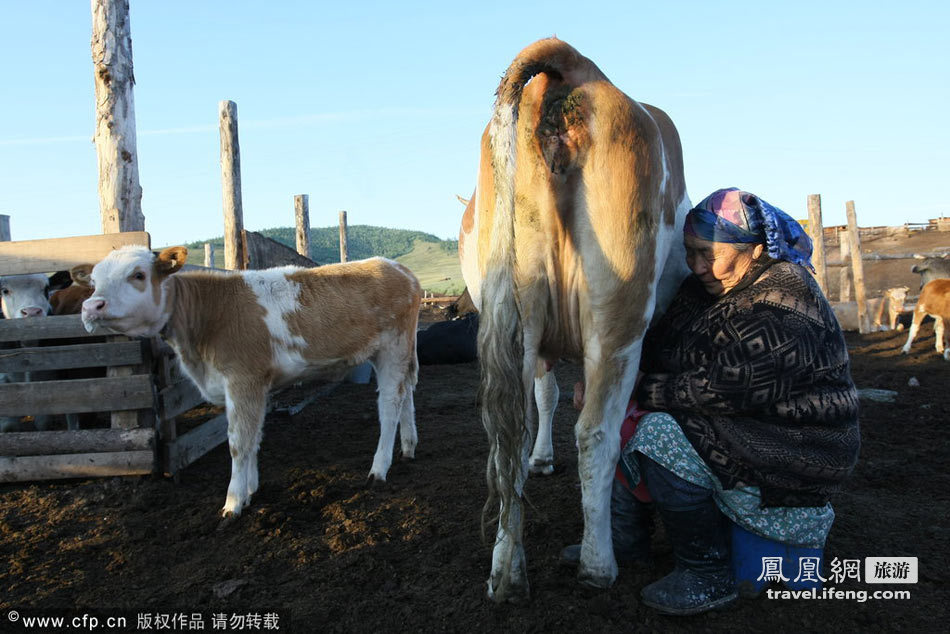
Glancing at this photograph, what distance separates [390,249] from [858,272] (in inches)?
1728

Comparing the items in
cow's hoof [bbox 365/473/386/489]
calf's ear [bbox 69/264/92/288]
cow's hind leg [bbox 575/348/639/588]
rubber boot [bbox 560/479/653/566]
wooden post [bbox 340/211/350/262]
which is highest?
wooden post [bbox 340/211/350/262]

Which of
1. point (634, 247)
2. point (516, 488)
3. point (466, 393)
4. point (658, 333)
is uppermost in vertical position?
point (634, 247)

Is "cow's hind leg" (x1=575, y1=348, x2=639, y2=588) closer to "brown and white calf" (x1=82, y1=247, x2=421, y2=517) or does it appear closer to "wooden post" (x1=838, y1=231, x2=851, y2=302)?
"brown and white calf" (x1=82, y1=247, x2=421, y2=517)

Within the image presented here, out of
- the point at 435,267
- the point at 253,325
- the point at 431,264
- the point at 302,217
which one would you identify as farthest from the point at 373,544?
the point at 431,264

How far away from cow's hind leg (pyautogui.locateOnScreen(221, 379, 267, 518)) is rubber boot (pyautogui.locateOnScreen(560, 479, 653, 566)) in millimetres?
2185

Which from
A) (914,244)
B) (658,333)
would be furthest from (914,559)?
(914,244)

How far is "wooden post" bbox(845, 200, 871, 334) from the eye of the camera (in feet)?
45.2

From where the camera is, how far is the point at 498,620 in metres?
2.41

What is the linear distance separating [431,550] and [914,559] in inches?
90.8

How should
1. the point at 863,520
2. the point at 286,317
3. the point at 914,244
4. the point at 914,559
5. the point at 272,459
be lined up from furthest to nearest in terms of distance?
the point at 914,244 < the point at 272,459 < the point at 286,317 < the point at 863,520 < the point at 914,559

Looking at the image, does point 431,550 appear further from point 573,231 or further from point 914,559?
point 914,559

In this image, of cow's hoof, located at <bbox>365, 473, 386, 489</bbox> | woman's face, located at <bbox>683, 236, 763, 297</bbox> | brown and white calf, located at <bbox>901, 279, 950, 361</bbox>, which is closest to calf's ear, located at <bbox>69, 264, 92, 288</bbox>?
cow's hoof, located at <bbox>365, 473, 386, 489</bbox>

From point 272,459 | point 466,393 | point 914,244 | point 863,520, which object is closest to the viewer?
point 863,520

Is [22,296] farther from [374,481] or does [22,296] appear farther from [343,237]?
[343,237]
